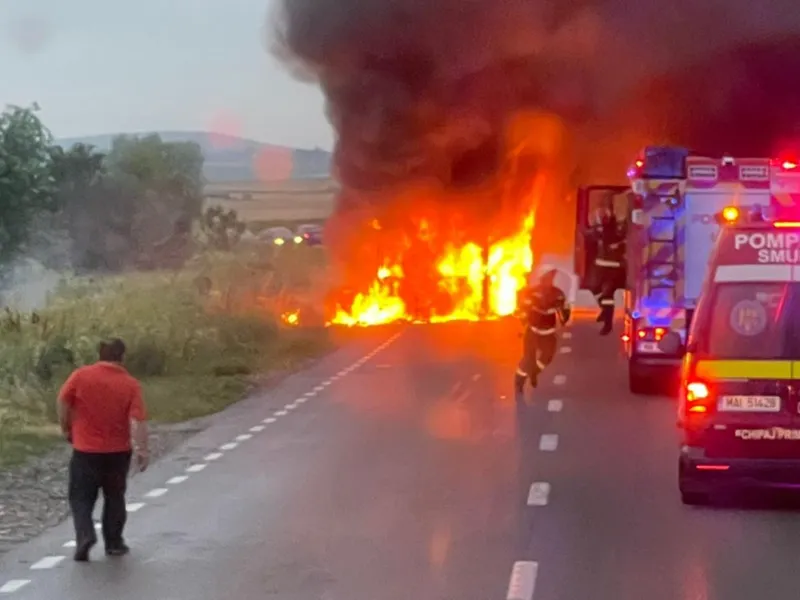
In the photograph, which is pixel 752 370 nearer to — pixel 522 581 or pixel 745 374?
pixel 745 374

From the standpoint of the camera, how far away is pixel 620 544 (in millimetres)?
10078

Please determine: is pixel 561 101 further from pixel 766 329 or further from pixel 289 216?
pixel 289 216

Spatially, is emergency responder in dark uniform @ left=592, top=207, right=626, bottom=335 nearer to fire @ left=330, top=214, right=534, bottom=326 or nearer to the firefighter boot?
the firefighter boot

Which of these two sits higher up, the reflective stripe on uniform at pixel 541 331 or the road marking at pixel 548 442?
the reflective stripe on uniform at pixel 541 331

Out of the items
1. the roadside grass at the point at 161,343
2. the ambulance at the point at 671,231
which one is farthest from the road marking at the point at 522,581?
the ambulance at the point at 671,231

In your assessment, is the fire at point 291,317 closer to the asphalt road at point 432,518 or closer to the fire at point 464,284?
the fire at point 464,284

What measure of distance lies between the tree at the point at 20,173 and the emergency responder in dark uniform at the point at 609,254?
15.8m

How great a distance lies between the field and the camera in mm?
130225

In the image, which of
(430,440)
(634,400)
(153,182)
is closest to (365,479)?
(430,440)

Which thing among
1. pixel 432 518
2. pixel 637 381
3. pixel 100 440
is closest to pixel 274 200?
pixel 637 381

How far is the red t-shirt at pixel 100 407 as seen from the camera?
10.0 m

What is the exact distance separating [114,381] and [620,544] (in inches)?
131

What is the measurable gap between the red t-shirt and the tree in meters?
24.9

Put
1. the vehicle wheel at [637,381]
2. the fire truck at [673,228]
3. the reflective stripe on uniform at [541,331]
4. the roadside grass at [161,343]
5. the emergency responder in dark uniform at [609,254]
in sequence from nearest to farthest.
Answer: the fire truck at [673,228] < the vehicle wheel at [637,381] < the reflective stripe on uniform at [541,331] < the roadside grass at [161,343] < the emergency responder in dark uniform at [609,254]
